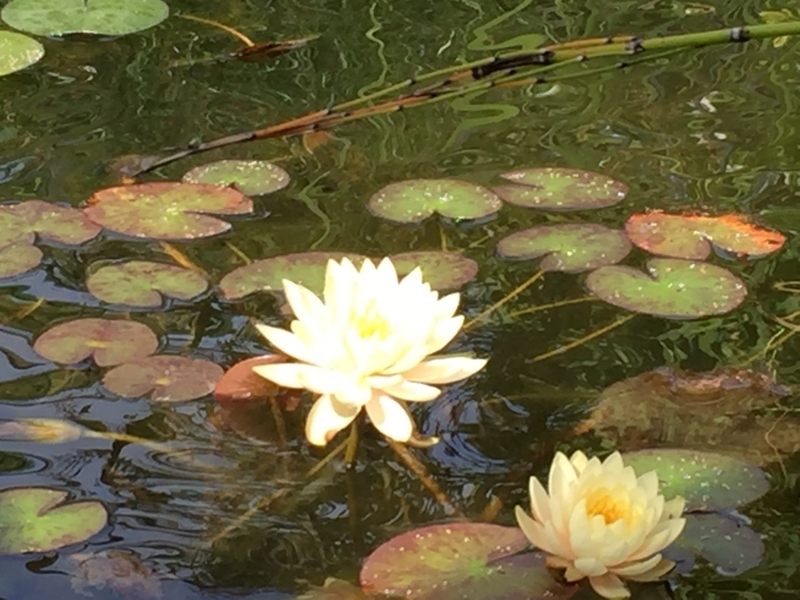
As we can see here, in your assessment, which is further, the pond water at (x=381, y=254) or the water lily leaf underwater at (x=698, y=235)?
the water lily leaf underwater at (x=698, y=235)

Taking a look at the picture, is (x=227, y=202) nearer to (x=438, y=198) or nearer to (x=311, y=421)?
(x=438, y=198)

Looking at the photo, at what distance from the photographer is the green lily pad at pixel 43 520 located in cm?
102

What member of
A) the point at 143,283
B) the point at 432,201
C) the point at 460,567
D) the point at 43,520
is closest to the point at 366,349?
the point at 460,567

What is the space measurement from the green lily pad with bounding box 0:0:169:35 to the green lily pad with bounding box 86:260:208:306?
833mm

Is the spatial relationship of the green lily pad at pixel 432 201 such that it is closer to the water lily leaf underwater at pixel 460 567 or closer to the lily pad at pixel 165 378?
the lily pad at pixel 165 378

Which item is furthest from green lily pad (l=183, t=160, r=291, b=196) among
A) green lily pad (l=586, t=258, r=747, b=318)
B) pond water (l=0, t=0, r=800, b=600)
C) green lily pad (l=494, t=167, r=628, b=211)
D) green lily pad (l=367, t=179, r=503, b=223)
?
green lily pad (l=586, t=258, r=747, b=318)

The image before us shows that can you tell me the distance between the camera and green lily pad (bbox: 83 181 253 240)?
1.50 metres

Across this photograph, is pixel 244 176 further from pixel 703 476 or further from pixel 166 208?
pixel 703 476

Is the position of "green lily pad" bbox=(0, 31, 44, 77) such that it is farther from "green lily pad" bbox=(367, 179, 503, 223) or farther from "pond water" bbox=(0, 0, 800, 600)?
"green lily pad" bbox=(367, 179, 503, 223)

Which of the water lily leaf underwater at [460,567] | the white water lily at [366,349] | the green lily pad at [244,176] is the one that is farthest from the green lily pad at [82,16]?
the water lily leaf underwater at [460,567]

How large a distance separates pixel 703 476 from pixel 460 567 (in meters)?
0.26

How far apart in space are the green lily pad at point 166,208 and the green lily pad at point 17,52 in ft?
1.69

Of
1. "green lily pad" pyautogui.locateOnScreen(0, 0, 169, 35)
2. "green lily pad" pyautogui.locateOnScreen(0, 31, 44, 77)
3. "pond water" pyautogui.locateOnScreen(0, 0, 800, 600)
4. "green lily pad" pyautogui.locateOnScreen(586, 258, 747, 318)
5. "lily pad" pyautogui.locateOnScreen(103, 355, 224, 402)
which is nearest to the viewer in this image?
"pond water" pyautogui.locateOnScreen(0, 0, 800, 600)

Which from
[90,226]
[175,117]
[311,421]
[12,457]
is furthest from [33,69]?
[311,421]
